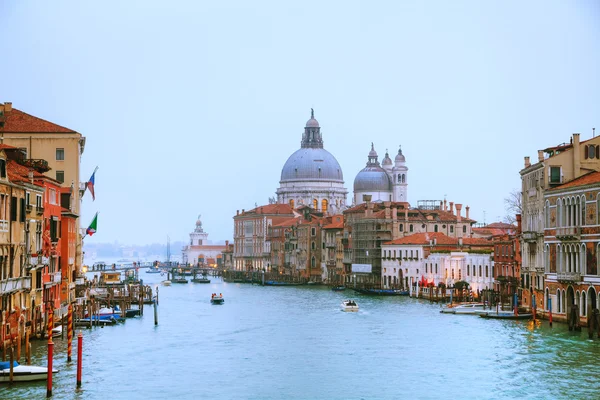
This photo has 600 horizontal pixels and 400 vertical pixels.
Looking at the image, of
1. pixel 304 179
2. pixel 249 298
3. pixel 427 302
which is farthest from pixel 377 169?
pixel 427 302

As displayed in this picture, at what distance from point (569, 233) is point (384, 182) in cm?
8205

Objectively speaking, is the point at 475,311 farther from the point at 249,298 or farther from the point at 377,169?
the point at 377,169

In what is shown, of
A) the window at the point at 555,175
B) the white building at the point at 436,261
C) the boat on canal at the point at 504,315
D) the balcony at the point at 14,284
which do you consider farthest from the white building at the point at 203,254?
the balcony at the point at 14,284

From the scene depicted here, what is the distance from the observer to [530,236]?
146 feet

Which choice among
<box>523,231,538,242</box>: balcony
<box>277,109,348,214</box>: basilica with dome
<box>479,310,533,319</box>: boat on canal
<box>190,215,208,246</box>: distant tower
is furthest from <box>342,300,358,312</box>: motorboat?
<box>190,215,208,246</box>: distant tower

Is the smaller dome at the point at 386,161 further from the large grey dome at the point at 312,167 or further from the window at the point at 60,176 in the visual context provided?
the window at the point at 60,176

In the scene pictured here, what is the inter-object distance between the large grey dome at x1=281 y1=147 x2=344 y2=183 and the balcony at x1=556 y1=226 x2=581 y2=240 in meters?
94.0

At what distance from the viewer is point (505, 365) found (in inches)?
1247

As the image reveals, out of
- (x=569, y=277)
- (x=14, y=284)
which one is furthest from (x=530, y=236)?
(x=14, y=284)

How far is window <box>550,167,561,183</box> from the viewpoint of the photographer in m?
42.0

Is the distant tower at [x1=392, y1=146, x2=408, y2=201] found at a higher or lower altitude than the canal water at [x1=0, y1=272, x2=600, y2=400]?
higher

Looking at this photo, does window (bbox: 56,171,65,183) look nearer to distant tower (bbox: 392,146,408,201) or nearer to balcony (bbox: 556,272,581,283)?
balcony (bbox: 556,272,581,283)

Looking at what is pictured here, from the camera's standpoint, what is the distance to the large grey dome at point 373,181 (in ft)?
398

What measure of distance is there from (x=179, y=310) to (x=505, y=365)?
28322 mm
